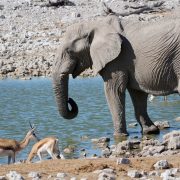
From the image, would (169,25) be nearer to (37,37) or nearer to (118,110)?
(118,110)

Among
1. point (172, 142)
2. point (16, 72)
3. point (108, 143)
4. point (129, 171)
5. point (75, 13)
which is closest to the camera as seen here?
point (129, 171)

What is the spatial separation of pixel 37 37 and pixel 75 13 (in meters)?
5.36

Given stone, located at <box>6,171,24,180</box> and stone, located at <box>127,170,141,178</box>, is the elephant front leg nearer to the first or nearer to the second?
stone, located at <box>127,170,141,178</box>

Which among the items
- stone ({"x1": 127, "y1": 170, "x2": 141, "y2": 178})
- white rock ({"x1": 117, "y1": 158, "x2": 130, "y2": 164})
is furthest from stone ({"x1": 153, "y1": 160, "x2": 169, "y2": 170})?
stone ({"x1": 127, "y1": 170, "x2": 141, "y2": 178})

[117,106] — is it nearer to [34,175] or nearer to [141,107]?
[141,107]

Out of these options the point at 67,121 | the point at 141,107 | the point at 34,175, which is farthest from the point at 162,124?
the point at 34,175

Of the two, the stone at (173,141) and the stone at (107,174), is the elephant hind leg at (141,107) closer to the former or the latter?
the stone at (173,141)

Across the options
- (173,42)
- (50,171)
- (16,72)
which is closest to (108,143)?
(173,42)

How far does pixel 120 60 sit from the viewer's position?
15.7 meters

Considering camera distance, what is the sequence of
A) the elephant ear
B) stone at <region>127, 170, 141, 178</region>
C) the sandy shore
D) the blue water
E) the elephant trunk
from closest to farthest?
1. stone at <region>127, 170, 141, 178</region>
2. the sandy shore
3. the elephant ear
4. the elephant trunk
5. the blue water

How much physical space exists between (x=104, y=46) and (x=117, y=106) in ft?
3.77

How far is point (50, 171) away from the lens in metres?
10.0

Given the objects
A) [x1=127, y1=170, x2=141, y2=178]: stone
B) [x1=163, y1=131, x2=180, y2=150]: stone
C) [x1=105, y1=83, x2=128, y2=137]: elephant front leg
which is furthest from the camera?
[x1=105, y1=83, x2=128, y2=137]: elephant front leg

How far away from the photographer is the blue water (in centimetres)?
1608
